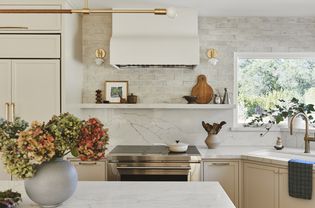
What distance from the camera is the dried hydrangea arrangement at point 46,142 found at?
1402 mm

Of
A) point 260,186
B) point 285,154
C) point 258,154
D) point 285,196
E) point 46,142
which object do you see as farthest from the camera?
point 285,154

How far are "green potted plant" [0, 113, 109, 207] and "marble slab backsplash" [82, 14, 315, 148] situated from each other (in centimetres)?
248

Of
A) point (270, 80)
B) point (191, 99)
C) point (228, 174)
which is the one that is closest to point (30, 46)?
point (191, 99)

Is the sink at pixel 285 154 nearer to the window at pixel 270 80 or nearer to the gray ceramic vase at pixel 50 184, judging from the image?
the window at pixel 270 80

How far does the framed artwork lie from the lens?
3.98 m

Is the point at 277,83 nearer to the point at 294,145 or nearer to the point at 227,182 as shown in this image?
the point at 294,145

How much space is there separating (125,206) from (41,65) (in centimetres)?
→ 222

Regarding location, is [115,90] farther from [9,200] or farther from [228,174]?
[9,200]

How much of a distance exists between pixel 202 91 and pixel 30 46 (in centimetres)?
201

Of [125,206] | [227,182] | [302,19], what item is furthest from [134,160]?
[302,19]

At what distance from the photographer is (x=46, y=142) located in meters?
1.41

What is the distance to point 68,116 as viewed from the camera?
1.50 metres

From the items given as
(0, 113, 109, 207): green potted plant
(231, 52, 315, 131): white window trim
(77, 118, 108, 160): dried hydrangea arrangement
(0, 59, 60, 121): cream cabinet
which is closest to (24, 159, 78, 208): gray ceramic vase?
(0, 113, 109, 207): green potted plant

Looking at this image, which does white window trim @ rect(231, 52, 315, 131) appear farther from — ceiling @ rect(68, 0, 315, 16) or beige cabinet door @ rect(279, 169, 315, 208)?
beige cabinet door @ rect(279, 169, 315, 208)
